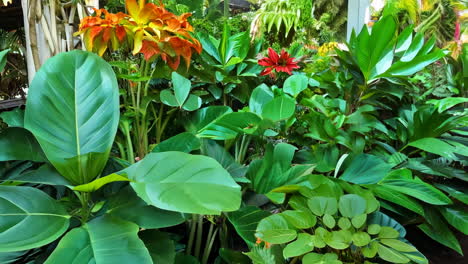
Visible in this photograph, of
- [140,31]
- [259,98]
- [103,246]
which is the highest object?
[140,31]

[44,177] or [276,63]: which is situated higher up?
[276,63]

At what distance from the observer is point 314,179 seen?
0.83 meters

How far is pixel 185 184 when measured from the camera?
0.55 m

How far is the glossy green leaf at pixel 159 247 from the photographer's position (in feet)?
2.04

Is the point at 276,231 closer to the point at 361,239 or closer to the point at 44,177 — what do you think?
the point at 361,239

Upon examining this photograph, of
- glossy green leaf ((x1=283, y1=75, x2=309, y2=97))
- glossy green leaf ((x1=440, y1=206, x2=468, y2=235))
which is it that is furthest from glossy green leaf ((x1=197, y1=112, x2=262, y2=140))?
glossy green leaf ((x1=440, y1=206, x2=468, y2=235))

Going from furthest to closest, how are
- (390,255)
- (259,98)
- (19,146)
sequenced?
(259,98) → (19,146) → (390,255)

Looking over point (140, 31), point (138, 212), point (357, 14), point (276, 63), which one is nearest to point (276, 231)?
point (138, 212)

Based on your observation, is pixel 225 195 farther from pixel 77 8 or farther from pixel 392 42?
pixel 77 8

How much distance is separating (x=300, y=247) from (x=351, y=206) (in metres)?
0.14

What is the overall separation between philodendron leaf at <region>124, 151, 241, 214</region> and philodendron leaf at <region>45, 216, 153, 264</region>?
0.07m

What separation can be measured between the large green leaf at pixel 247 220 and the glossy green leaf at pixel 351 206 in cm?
18

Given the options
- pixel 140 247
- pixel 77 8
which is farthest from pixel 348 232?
pixel 77 8

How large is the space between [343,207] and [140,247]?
41cm
